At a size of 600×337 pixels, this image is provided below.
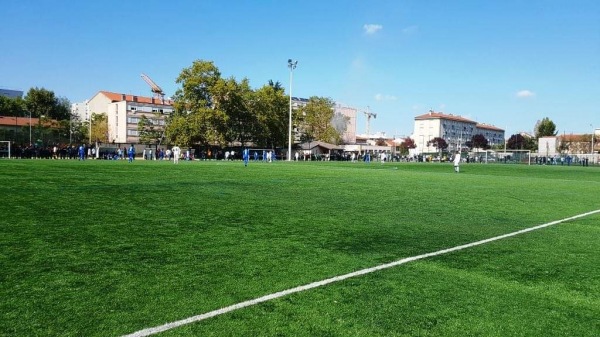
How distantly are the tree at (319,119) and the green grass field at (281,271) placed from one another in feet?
284

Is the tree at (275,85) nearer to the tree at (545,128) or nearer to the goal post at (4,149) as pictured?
the goal post at (4,149)

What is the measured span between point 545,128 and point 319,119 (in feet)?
237

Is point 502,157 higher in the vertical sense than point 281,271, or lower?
higher

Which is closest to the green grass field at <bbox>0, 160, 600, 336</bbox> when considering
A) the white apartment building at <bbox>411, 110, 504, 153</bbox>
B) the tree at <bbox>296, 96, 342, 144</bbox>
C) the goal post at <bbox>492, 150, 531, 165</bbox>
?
the goal post at <bbox>492, 150, 531, 165</bbox>

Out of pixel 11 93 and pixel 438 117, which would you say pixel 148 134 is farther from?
pixel 438 117

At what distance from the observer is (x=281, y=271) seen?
5625 mm

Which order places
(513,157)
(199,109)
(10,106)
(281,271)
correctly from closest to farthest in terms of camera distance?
(281,271), (199,109), (513,157), (10,106)

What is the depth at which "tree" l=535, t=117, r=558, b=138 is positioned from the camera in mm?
128375

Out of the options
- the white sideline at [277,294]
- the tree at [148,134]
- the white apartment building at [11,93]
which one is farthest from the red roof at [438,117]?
the white sideline at [277,294]

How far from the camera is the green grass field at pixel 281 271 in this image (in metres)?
4.06

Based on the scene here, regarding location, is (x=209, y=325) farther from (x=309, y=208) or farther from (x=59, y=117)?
(x=59, y=117)

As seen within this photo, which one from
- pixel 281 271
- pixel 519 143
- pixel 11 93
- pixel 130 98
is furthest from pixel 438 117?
pixel 281 271

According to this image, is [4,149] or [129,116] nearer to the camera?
[4,149]

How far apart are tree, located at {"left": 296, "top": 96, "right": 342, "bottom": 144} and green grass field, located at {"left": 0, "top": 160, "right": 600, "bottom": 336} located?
8649 cm
